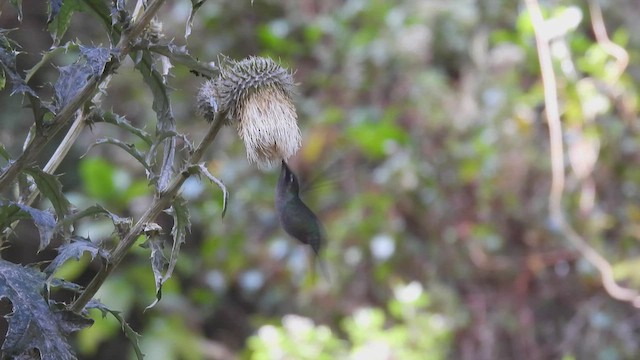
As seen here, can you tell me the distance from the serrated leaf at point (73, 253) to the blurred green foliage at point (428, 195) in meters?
2.35

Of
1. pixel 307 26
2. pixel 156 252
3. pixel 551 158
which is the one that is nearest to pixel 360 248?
pixel 551 158

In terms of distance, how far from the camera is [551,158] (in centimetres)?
346

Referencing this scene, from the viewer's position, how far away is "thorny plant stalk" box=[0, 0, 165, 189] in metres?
0.79

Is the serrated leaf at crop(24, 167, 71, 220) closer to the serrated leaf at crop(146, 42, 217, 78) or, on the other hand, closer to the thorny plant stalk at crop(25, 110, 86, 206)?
the thorny plant stalk at crop(25, 110, 86, 206)

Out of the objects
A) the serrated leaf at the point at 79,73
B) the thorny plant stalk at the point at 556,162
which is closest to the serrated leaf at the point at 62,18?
the serrated leaf at the point at 79,73

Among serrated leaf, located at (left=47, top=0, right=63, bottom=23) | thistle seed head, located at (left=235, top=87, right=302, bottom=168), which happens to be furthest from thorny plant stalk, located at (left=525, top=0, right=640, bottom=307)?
serrated leaf, located at (left=47, top=0, right=63, bottom=23)

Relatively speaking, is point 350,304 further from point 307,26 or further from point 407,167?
point 307,26

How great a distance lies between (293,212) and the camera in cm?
128

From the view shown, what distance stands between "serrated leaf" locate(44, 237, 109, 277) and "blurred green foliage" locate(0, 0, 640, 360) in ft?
7.70

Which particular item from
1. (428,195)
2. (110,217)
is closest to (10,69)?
(110,217)

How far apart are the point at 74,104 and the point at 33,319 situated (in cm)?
21

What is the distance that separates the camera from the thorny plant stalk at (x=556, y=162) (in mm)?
3201

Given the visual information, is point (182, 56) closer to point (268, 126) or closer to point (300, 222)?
point (268, 126)

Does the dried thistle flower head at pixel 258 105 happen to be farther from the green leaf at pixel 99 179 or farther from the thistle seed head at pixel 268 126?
the green leaf at pixel 99 179
